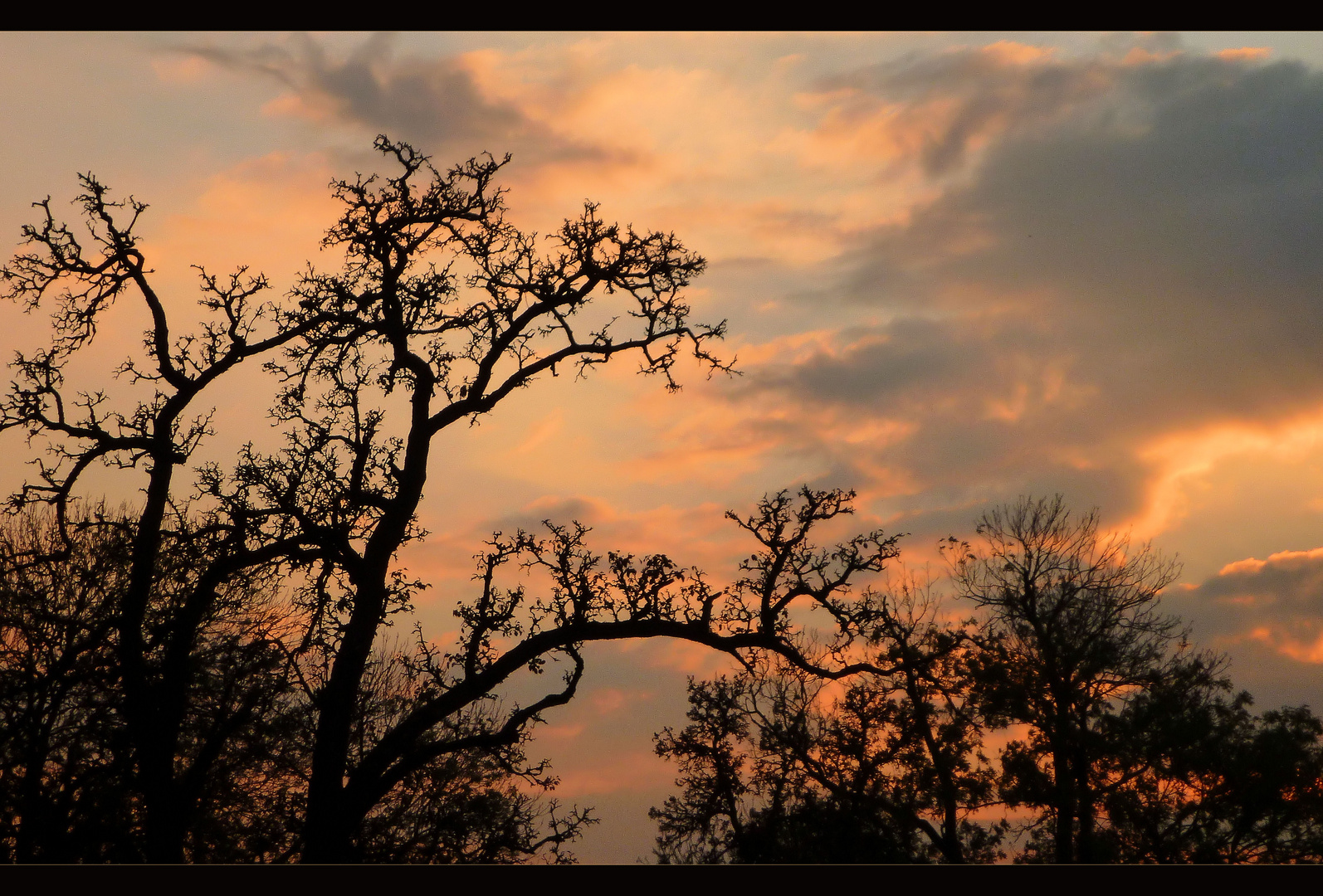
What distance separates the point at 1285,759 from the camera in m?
31.7

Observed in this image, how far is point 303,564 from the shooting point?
16266 millimetres

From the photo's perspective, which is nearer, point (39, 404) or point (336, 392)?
point (39, 404)

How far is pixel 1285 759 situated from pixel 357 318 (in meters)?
30.3

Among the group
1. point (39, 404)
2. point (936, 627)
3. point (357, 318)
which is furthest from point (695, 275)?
point (936, 627)

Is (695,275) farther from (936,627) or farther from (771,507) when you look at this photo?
(936,627)

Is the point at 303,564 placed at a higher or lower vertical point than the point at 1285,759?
higher

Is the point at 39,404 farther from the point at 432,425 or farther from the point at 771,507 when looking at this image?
the point at 771,507
